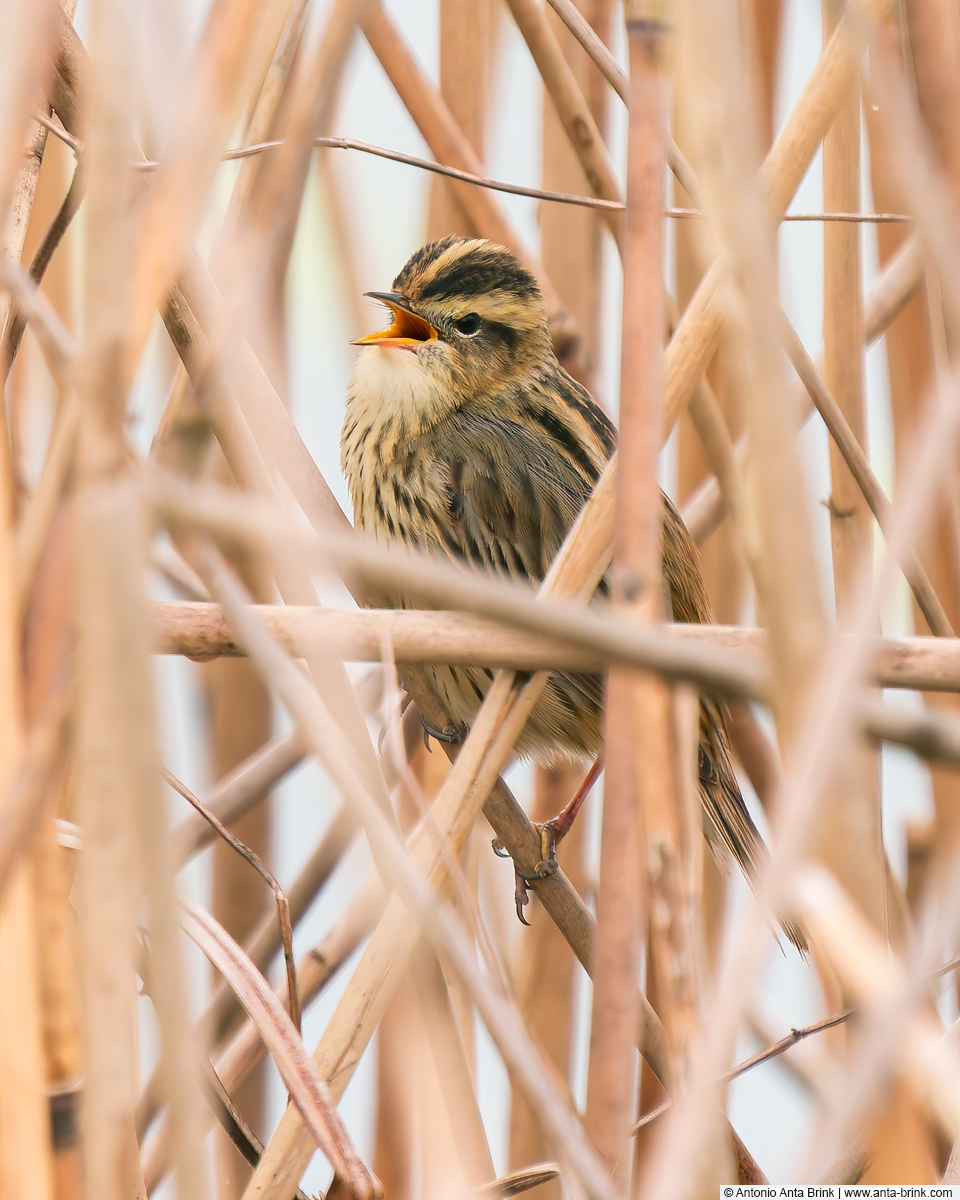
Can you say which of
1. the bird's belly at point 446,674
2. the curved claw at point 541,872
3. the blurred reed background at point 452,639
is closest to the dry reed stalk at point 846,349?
the blurred reed background at point 452,639

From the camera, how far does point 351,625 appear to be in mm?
1388

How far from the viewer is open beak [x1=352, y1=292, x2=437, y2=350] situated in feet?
7.82

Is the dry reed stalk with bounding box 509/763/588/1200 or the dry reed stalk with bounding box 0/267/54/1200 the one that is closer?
the dry reed stalk with bounding box 0/267/54/1200

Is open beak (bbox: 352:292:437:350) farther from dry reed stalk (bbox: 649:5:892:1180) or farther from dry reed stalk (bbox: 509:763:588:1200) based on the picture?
dry reed stalk (bbox: 649:5:892:1180)

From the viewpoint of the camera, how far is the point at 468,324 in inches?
101

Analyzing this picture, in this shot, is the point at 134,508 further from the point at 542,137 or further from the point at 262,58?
the point at 542,137

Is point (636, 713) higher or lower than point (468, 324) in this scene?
lower

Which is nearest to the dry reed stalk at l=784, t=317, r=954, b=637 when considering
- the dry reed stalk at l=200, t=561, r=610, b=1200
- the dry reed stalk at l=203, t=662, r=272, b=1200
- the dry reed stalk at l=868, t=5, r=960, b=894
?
the dry reed stalk at l=868, t=5, r=960, b=894

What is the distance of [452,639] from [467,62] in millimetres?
1397

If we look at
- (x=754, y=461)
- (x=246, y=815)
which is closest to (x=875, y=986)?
(x=754, y=461)

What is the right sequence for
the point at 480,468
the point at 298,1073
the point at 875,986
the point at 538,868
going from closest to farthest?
the point at 875,986, the point at 298,1073, the point at 538,868, the point at 480,468

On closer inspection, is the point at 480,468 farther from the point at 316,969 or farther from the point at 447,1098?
the point at 447,1098

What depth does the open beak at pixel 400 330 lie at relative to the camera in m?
2.38

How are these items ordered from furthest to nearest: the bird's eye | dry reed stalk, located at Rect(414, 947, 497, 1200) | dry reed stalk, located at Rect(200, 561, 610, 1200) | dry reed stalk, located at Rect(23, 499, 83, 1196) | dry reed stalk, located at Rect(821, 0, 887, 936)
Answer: the bird's eye
dry reed stalk, located at Rect(821, 0, 887, 936)
dry reed stalk, located at Rect(414, 947, 497, 1200)
dry reed stalk, located at Rect(23, 499, 83, 1196)
dry reed stalk, located at Rect(200, 561, 610, 1200)
